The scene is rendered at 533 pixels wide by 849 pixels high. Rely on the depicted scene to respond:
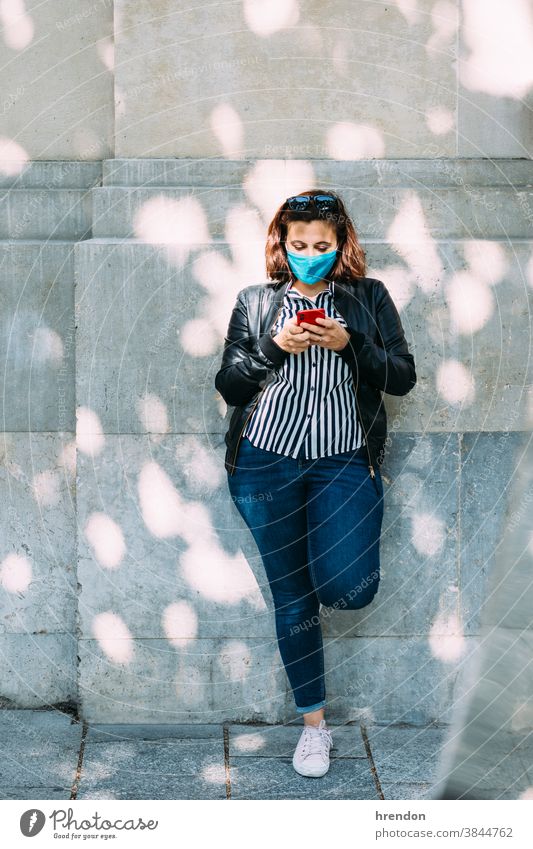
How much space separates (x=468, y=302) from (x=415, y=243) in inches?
14.1

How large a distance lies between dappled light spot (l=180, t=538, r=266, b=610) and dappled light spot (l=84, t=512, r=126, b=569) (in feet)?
1.01

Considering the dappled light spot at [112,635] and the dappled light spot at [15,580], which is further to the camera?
the dappled light spot at [15,580]

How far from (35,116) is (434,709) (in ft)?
11.0

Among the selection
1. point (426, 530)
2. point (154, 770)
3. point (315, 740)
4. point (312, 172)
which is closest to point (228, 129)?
point (312, 172)

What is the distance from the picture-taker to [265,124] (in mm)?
5082

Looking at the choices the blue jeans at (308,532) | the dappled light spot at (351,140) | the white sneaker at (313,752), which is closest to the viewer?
the blue jeans at (308,532)

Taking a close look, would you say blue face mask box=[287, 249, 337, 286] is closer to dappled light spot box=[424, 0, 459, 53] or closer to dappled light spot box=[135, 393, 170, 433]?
dappled light spot box=[135, 393, 170, 433]

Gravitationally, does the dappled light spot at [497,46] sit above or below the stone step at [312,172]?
above

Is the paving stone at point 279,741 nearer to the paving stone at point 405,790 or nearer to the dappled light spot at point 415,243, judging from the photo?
the paving stone at point 405,790

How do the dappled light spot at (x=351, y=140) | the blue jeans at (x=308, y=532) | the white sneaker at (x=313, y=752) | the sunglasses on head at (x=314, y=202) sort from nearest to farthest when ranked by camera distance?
the sunglasses on head at (x=314, y=202)
the blue jeans at (x=308, y=532)
the white sneaker at (x=313, y=752)
the dappled light spot at (x=351, y=140)

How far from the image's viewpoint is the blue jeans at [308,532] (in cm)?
452

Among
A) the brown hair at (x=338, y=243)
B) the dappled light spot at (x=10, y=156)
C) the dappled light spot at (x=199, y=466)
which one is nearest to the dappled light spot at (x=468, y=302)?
the brown hair at (x=338, y=243)

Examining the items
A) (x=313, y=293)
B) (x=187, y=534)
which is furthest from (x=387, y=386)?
(x=187, y=534)

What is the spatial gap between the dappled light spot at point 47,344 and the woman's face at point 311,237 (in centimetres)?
138
